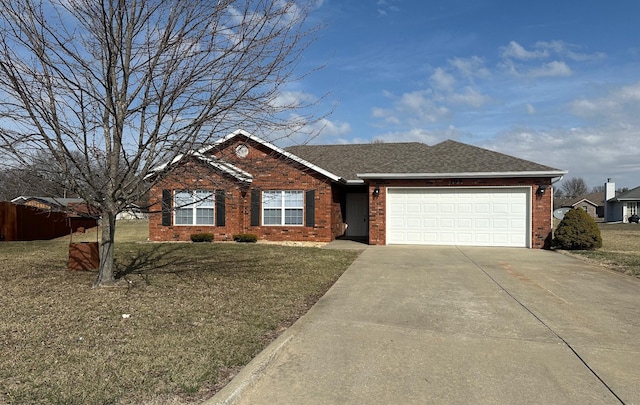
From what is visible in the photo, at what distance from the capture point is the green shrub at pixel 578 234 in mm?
14711

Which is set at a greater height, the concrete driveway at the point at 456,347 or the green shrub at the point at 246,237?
the green shrub at the point at 246,237

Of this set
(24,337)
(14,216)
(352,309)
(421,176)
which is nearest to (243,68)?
(352,309)

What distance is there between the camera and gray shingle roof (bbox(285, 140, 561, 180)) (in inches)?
627

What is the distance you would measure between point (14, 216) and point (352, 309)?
64.4ft

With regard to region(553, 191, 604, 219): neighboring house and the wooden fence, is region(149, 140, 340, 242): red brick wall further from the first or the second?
region(553, 191, 604, 219): neighboring house

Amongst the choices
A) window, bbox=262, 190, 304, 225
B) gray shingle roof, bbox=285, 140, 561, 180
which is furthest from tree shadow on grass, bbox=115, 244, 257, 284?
gray shingle roof, bbox=285, 140, 561, 180

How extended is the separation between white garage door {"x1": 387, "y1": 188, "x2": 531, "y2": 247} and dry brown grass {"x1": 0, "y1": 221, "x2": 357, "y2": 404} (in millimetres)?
6552

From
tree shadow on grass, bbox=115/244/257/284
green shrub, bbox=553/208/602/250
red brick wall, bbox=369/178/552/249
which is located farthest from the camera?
red brick wall, bbox=369/178/552/249

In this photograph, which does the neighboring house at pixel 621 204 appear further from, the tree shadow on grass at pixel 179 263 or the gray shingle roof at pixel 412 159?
the tree shadow on grass at pixel 179 263

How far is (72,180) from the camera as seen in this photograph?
6707mm

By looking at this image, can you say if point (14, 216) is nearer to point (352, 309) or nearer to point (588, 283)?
point (352, 309)

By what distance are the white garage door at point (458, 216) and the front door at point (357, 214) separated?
389 cm

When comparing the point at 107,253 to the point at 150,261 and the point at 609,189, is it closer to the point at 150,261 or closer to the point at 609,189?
the point at 150,261

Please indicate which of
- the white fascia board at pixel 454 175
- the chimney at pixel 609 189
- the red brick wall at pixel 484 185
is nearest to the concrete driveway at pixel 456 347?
the red brick wall at pixel 484 185
